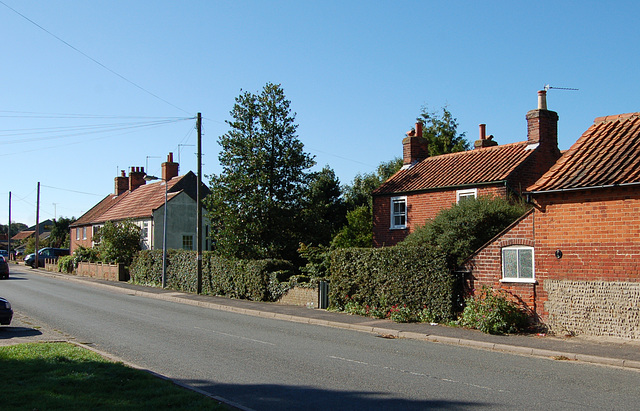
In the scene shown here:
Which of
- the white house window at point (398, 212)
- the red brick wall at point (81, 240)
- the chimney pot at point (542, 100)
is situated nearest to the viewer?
the chimney pot at point (542, 100)

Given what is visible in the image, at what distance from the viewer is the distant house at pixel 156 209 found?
39.4 metres

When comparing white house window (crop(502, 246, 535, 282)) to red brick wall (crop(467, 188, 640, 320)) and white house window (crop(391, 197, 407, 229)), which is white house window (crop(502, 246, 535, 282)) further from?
white house window (crop(391, 197, 407, 229))

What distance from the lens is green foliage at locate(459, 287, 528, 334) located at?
14.2 m

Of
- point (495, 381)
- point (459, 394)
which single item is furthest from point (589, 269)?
point (459, 394)

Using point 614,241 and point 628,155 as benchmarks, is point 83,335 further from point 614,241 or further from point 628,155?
point 628,155

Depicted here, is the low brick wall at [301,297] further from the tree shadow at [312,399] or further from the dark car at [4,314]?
the tree shadow at [312,399]

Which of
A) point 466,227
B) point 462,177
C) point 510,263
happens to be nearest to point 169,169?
point 462,177

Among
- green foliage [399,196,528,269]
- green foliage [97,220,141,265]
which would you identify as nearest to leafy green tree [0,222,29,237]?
green foliage [97,220,141,265]

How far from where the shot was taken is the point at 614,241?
12.8 metres

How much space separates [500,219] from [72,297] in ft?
61.1

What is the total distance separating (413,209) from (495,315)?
11375 millimetres

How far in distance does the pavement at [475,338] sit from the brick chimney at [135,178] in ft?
104

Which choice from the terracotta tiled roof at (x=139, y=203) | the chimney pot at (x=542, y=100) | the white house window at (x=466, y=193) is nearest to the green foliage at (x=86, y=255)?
the terracotta tiled roof at (x=139, y=203)

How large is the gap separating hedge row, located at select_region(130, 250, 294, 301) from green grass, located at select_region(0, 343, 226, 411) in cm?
1388
